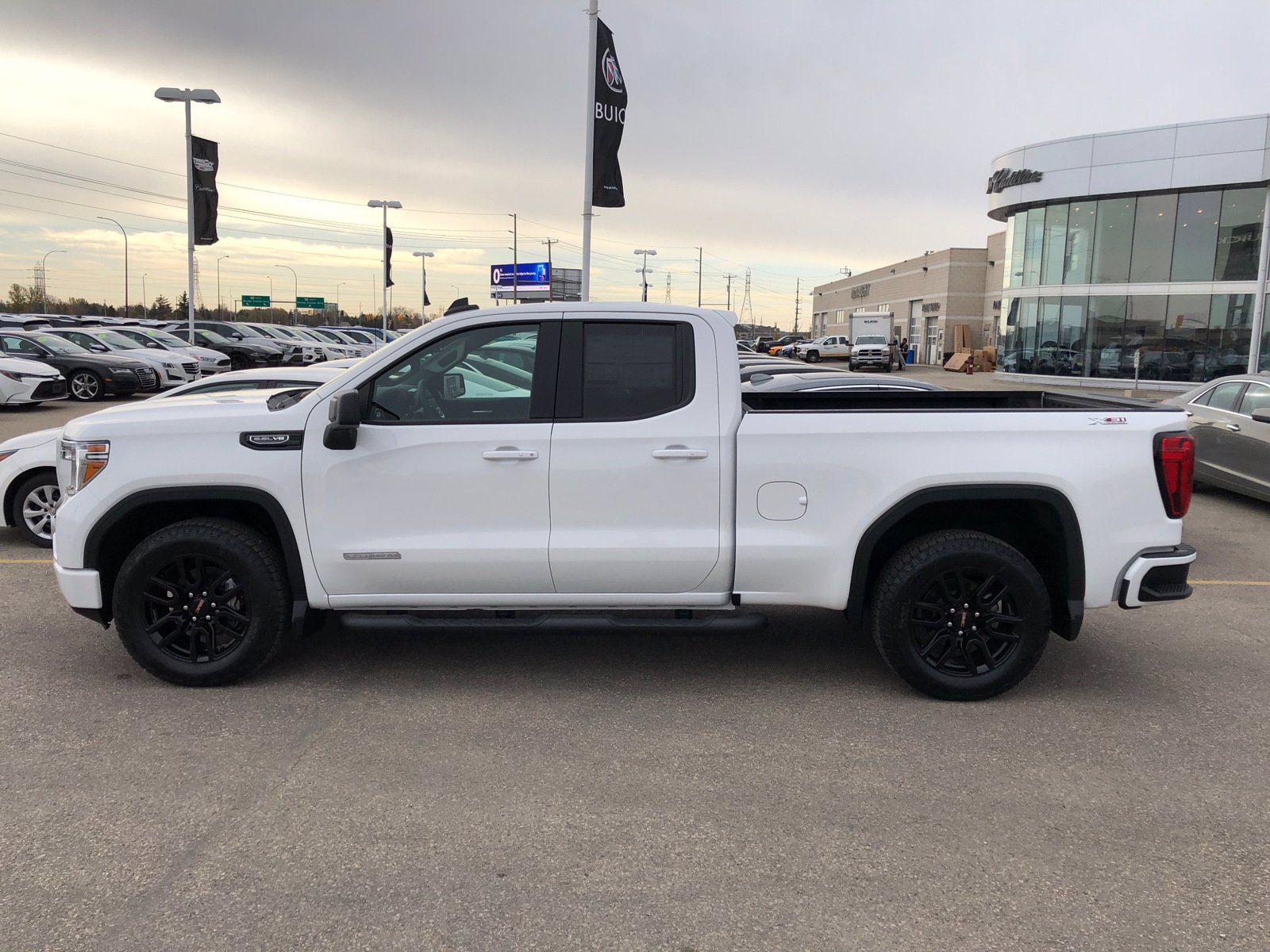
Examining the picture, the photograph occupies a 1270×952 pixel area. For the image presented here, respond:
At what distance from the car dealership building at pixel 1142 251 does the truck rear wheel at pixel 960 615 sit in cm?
3062

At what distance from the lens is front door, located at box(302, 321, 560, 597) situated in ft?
15.0

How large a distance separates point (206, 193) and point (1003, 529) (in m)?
27.7

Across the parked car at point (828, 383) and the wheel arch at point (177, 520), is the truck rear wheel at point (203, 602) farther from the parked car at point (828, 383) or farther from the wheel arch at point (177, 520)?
the parked car at point (828, 383)

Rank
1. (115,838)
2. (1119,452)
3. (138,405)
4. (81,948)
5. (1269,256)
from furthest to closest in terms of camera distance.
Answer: (1269,256) < (138,405) < (1119,452) < (115,838) < (81,948)

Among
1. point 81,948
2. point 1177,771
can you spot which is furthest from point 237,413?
point 1177,771

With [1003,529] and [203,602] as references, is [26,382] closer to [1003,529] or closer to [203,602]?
[203,602]

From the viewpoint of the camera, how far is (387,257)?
44.9 metres

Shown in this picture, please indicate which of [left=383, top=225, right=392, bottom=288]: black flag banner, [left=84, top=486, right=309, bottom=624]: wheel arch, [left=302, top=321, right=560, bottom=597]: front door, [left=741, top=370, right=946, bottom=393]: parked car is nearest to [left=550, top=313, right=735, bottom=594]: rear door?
[left=302, top=321, right=560, bottom=597]: front door

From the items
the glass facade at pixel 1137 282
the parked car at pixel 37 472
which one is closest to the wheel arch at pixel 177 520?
the parked car at pixel 37 472

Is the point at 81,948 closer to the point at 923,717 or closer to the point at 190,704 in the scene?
the point at 190,704

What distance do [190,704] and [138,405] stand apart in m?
1.64

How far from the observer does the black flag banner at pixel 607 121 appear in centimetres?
1648

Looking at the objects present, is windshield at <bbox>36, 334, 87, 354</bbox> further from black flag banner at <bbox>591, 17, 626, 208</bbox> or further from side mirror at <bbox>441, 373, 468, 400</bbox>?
side mirror at <bbox>441, 373, 468, 400</bbox>

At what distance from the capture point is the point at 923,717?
15.0 feet
